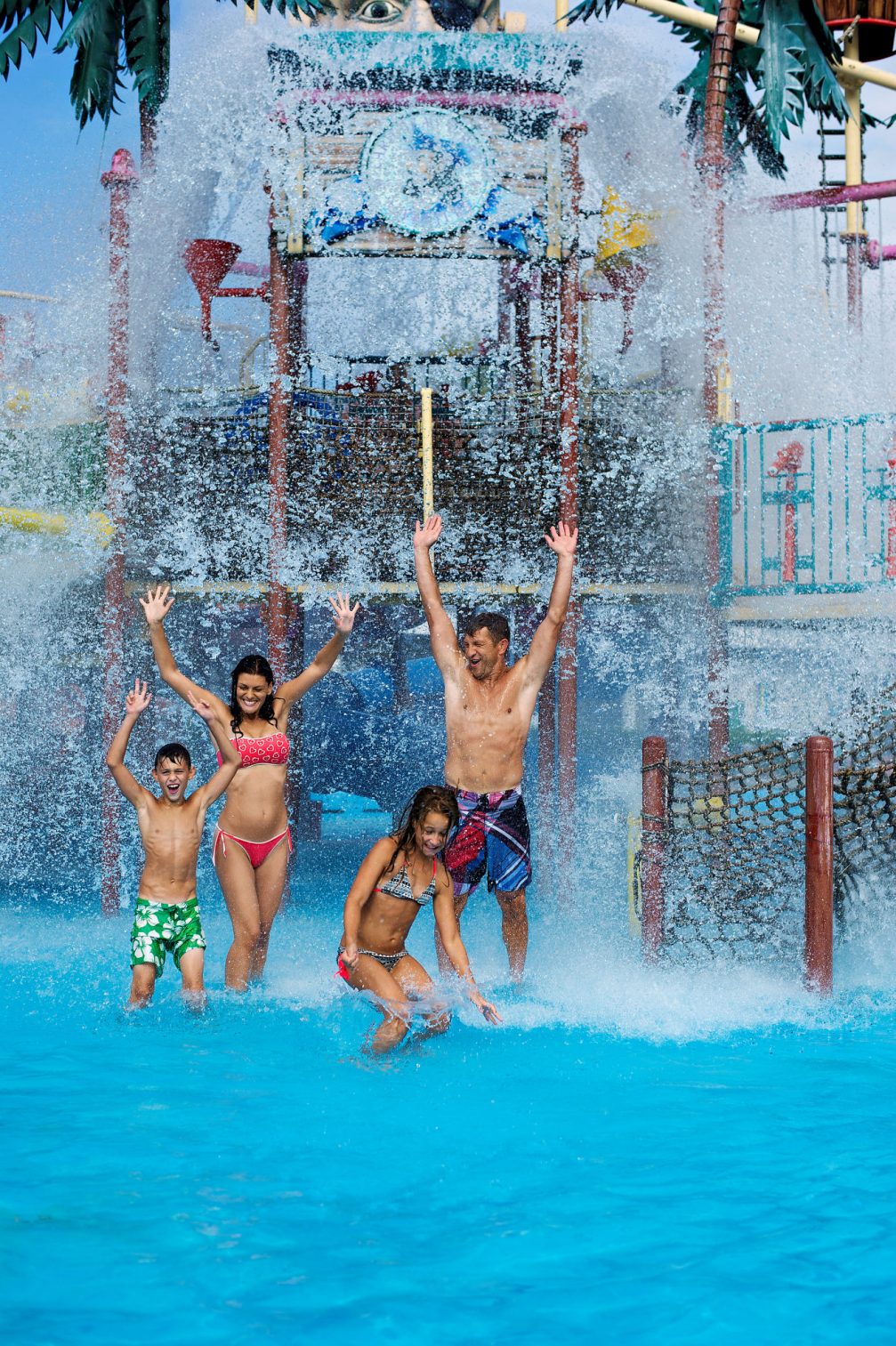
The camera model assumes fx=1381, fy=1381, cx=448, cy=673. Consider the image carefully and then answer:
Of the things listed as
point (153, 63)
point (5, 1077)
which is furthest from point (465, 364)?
point (5, 1077)

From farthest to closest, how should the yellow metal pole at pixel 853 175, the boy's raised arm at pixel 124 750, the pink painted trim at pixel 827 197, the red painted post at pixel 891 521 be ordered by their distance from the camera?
the yellow metal pole at pixel 853 175
the pink painted trim at pixel 827 197
the red painted post at pixel 891 521
the boy's raised arm at pixel 124 750

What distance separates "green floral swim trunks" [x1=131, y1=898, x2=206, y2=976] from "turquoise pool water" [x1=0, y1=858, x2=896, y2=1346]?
0.86 feet

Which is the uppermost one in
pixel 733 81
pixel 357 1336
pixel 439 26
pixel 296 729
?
pixel 733 81

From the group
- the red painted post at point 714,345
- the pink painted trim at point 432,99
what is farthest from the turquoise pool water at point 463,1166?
the pink painted trim at point 432,99

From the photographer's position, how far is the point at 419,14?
10.8 metres

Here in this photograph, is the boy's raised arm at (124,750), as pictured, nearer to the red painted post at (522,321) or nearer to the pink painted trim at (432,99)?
the pink painted trim at (432,99)

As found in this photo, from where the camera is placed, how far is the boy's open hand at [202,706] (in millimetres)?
5645

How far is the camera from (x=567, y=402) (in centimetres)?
864

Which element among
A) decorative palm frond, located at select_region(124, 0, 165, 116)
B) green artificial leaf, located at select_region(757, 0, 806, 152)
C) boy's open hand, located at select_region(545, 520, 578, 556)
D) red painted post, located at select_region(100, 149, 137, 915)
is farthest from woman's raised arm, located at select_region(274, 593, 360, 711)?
green artificial leaf, located at select_region(757, 0, 806, 152)

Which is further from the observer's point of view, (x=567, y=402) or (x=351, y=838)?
(x=351, y=838)

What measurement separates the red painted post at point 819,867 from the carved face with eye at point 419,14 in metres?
7.50

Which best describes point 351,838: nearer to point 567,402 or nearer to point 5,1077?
point 567,402

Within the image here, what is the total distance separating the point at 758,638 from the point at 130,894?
7738 millimetres

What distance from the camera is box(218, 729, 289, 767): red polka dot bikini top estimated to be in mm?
5840
